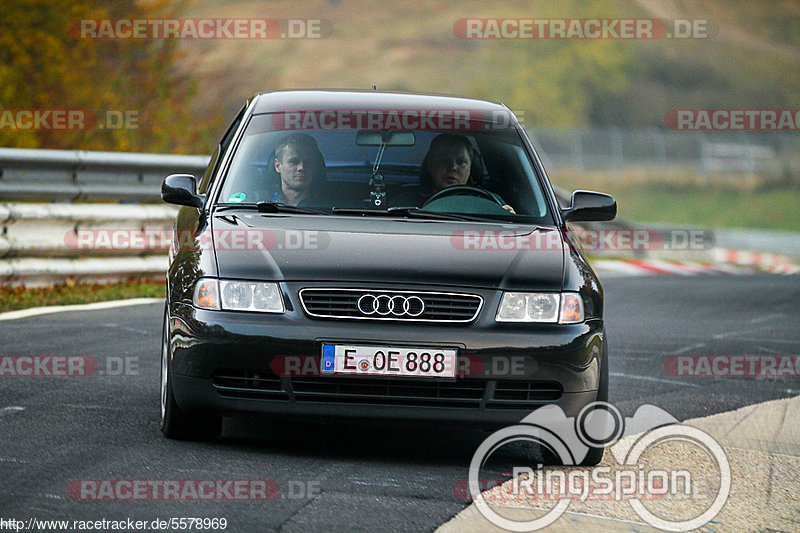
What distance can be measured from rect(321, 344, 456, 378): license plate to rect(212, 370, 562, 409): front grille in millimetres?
40

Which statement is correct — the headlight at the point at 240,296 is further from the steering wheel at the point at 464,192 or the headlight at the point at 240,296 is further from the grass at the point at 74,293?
the grass at the point at 74,293

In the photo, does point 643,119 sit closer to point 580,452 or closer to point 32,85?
point 32,85

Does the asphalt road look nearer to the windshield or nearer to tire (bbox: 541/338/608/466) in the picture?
tire (bbox: 541/338/608/466)

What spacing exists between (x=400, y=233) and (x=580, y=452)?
1.26m

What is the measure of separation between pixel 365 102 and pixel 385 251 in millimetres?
1684

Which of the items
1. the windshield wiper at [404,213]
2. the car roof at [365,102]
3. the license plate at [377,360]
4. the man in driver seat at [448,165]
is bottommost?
the license plate at [377,360]

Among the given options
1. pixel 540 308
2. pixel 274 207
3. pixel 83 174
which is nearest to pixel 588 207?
pixel 540 308

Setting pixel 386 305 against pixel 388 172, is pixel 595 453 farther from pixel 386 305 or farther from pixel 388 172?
pixel 388 172

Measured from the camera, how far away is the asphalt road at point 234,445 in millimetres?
5086

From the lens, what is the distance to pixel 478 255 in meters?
6.32

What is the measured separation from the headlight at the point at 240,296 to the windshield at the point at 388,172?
0.92 metres

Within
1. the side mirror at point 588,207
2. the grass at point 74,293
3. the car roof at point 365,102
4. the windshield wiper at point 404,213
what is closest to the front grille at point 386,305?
the windshield wiper at point 404,213

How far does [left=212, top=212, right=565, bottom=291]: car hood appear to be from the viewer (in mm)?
6094

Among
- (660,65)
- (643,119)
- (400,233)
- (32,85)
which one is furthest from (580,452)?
(660,65)
